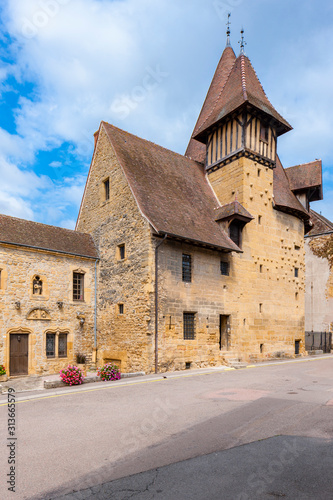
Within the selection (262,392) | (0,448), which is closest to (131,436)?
(0,448)

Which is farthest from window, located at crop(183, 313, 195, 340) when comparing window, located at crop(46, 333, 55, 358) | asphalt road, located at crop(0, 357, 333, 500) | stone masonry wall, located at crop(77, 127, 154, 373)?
asphalt road, located at crop(0, 357, 333, 500)

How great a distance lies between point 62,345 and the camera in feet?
50.9

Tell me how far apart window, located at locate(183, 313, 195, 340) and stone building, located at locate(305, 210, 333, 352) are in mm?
13660

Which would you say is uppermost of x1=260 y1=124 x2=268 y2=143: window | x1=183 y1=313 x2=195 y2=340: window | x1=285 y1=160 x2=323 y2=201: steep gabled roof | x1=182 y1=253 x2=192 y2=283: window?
x1=260 y1=124 x2=268 y2=143: window

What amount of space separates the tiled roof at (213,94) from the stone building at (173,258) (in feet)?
9.69

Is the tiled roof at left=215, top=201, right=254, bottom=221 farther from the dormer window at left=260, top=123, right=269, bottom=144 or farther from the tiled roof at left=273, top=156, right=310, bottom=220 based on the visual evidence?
the dormer window at left=260, top=123, right=269, bottom=144

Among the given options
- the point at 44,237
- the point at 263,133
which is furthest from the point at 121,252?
the point at 263,133

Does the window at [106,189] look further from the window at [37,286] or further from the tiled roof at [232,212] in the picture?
the tiled roof at [232,212]

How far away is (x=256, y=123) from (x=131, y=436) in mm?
17184

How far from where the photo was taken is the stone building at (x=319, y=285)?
1006 inches

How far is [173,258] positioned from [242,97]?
9.37 m

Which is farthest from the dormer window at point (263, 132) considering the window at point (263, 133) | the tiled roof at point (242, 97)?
the tiled roof at point (242, 97)

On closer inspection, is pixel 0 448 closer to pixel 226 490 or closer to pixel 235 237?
pixel 226 490

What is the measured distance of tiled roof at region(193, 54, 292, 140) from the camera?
61.2ft
